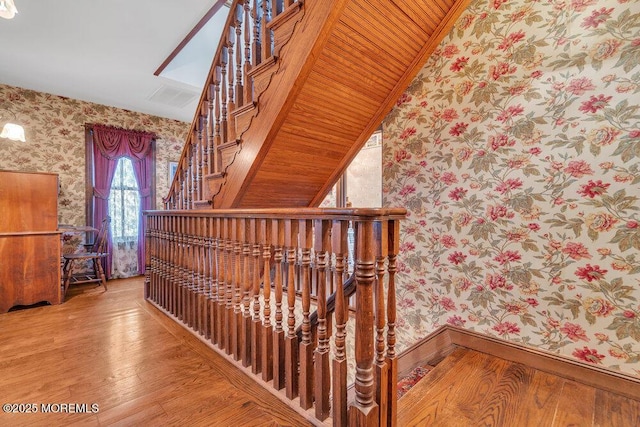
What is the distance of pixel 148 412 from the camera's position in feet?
4.18

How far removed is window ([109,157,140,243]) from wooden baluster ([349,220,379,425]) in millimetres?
4783

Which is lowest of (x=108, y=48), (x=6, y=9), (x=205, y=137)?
(x=205, y=137)

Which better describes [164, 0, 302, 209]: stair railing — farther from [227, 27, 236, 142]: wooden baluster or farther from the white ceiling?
the white ceiling

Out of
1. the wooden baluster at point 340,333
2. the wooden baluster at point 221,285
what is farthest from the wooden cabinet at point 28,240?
the wooden baluster at point 340,333

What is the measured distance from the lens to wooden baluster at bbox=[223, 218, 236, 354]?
5.42ft

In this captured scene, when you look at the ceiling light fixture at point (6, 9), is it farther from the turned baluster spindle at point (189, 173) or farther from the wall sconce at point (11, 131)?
the wall sconce at point (11, 131)

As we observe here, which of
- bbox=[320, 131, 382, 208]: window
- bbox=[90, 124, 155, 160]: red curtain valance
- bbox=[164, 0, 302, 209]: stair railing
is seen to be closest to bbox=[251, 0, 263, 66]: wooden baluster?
bbox=[164, 0, 302, 209]: stair railing

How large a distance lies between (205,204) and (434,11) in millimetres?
2170

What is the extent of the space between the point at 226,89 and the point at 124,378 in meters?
2.04

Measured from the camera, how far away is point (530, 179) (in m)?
1.77

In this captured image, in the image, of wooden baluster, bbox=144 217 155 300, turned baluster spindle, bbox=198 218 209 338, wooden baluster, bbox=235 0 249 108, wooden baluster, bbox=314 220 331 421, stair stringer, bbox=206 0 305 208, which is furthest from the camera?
wooden baluster, bbox=144 217 155 300

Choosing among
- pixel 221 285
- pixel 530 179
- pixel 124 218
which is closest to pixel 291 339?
pixel 221 285

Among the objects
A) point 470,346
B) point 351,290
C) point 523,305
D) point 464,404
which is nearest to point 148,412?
point 351,290

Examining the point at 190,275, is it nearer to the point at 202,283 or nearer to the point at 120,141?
the point at 202,283
